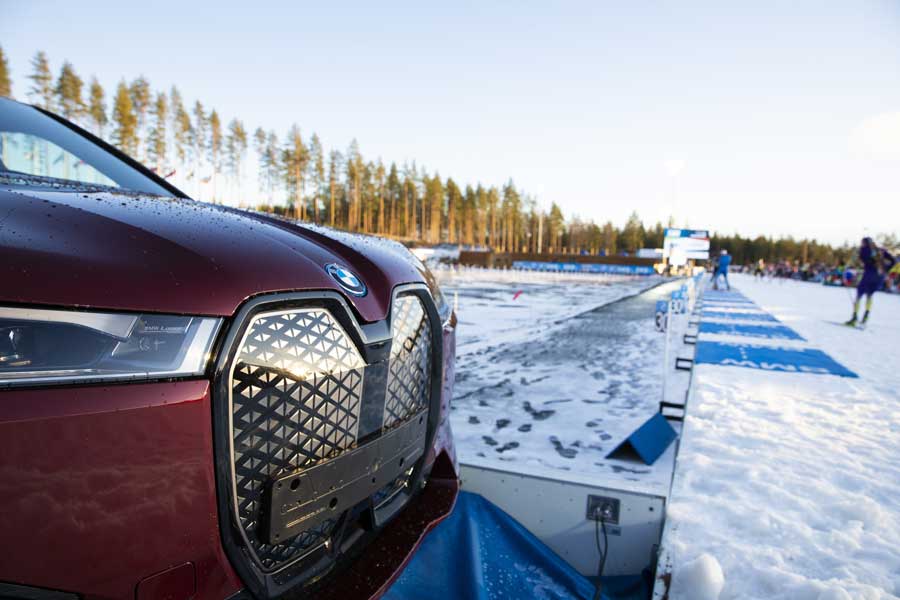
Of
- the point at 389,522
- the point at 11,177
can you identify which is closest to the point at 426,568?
the point at 389,522

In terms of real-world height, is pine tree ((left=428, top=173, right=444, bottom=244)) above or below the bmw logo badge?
above

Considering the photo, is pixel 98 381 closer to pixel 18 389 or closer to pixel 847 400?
pixel 18 389

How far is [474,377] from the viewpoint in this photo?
4.74 metres

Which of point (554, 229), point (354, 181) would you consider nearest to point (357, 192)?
point (354, 181)

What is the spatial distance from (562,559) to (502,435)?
3.37 ft

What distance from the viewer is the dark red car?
2.42 feet

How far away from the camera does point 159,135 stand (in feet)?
174

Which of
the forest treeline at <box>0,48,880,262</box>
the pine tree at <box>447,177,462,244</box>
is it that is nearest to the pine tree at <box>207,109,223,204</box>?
the forest treeline at <box>0,48,880,262</box>

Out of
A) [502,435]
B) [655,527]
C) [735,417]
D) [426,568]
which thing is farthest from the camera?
[735,417]

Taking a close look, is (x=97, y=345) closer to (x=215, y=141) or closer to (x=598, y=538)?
(x=598, y=538)

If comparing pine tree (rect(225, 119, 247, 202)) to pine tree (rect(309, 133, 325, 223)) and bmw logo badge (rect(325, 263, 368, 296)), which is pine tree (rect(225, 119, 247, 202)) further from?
bmw logo badge (rect(325, 263, 368, 296))

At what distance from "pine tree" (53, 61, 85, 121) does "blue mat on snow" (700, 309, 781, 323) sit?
51.4 m

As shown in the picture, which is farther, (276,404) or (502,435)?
(502,435)

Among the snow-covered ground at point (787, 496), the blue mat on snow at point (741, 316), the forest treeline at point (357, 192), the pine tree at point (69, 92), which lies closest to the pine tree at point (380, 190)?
the forest treeline at point (357, 192)
